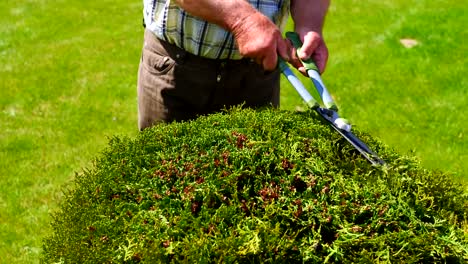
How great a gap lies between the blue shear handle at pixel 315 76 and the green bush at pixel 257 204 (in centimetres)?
13

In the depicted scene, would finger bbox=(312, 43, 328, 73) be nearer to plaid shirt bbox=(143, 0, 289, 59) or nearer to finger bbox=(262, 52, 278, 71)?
finger bbox=(262, 52, 278, 71)

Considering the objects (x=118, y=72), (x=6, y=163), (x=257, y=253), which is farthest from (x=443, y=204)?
(x=118, y=72)

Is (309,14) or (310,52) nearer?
(310,52)

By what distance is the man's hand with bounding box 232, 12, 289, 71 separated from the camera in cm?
231

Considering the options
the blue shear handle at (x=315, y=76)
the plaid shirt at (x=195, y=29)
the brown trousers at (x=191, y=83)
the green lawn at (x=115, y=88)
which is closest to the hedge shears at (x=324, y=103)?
the blue shear handle at (x=315, y=76)

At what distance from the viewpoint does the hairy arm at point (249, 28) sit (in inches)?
91.1

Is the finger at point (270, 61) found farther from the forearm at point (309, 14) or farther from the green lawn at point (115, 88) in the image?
the green lawn at point (115, 88)

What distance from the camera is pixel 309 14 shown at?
2777mm

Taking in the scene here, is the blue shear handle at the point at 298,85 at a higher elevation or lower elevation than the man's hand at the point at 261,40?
lower

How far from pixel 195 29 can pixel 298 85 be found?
0.79 metres

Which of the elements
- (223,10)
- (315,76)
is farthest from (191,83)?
(315,76)

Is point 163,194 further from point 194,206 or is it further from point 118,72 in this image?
point 118,72

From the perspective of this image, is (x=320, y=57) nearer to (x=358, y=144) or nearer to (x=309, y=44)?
(x=309, y=44)

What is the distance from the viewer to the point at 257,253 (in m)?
1.70
